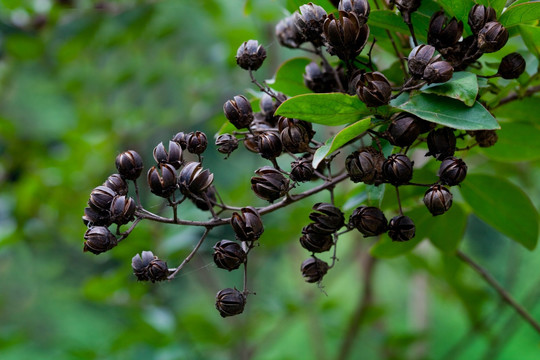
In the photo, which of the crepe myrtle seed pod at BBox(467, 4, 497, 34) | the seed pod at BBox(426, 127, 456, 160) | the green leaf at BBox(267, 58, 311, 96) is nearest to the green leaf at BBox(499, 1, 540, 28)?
the crepe myrtle seed pod at BBox(467, 4, 497, 34)

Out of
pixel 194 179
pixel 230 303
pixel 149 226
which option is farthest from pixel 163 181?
pixel 149 226

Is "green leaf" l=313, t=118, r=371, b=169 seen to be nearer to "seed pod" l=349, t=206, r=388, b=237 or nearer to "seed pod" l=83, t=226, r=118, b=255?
"seed pod" l=349, t=206, r=388, b=237

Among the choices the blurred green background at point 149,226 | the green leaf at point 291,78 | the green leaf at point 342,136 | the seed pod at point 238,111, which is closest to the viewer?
the green leaf at point 342,136

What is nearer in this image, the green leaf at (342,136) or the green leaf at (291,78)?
the green leaf at (342,136)

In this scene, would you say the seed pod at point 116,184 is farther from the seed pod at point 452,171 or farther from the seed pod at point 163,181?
the seed pod at point 452,171

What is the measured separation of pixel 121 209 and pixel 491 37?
37 cm

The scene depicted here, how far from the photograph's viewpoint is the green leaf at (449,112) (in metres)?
0.47

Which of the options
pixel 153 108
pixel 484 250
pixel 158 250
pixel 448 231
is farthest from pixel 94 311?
pixel 448 231

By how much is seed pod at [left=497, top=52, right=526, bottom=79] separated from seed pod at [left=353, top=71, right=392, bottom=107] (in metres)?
0.14

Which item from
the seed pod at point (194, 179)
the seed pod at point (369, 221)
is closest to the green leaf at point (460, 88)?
the seed pod at point (369, 221)

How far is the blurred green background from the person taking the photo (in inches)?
58.2

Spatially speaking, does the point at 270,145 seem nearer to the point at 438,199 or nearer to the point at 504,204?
the point at 438,199

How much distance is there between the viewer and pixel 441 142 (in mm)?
503

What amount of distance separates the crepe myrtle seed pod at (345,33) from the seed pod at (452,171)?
132mm
